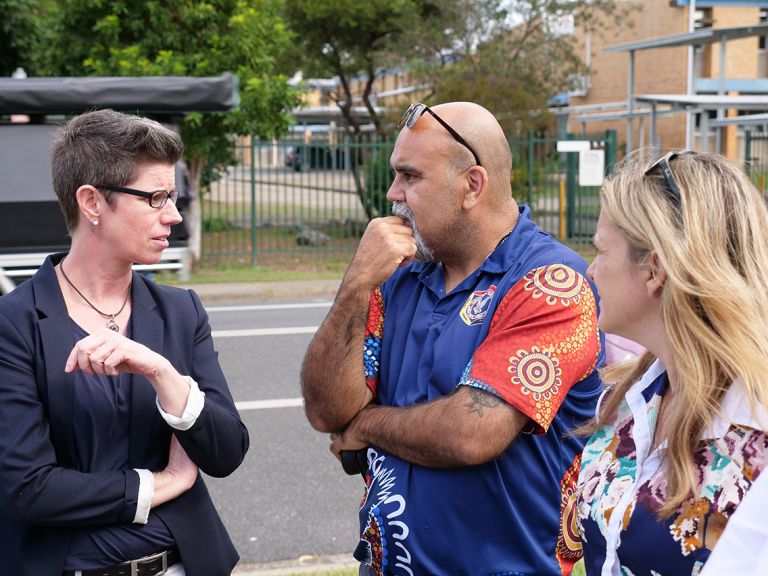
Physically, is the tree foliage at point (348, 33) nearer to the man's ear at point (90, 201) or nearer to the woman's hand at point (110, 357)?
the man's ear at point (90, 201)

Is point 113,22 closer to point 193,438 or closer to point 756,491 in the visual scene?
point 193,438

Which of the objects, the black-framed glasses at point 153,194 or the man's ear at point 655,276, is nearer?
the man's ear at point 655,276

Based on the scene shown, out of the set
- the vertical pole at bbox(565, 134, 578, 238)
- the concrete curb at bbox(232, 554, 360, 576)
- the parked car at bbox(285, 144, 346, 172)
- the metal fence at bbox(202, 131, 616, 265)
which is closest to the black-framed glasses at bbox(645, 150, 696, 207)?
the concrete curb at bbox(232, 554, 360, 576)

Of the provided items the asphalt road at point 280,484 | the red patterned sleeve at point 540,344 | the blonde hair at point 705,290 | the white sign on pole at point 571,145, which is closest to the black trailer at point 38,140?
the asphalt road at point 280,484

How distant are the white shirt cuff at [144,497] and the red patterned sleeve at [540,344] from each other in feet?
2.76

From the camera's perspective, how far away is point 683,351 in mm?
1967

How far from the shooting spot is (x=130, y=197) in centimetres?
251

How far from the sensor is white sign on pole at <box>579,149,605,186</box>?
54.0 feet

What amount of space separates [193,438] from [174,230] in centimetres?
728

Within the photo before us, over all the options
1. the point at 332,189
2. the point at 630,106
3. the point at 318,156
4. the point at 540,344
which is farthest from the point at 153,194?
the point at 630,106

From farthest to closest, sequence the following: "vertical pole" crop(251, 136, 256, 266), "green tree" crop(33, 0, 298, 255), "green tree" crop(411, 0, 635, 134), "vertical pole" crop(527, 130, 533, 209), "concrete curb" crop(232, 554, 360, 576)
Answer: "green tree" crop(411, 0, 635, 134) < "vertical pole" crop(527, 130, 533, 209) < "vertical pole" crop(251, 136, 256, 266) < "green tree" crop(33, 0, 298, 255) < "concrete curb" crop(232, 554, 360, 576)

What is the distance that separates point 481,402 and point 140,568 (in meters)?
0.97

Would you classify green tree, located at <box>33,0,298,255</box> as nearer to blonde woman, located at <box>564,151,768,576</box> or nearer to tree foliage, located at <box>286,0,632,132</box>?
tree foliage, located at <box>286,0,632,132</box>

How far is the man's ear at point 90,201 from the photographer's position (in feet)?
8.16
